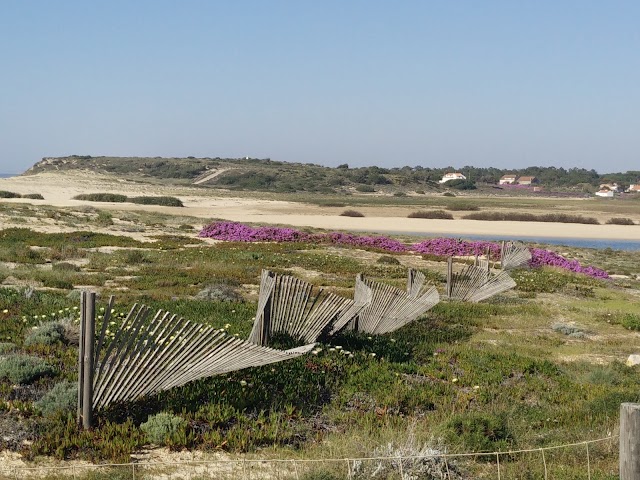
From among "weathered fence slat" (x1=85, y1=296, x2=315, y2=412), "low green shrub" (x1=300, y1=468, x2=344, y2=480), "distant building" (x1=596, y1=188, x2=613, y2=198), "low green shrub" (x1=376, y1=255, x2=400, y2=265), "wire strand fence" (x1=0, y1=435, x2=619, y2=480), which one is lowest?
"low green shrub" (x1=376, y1=255, x2=400, y2=265)

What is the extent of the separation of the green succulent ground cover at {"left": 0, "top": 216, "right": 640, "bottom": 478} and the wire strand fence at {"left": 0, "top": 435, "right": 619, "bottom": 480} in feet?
0.25

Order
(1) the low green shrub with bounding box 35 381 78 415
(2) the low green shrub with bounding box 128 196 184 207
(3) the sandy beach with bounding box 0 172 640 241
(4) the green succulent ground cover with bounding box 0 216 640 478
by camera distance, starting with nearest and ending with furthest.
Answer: (4) the green succulent ground cover with bounding box 0 216 640 478
(1) the low green shrub with bounding box 35 381 78 415
(3) the sandy beach with bounding box 0 172 640 241
(2) the low green shrub with bounding box 128 196 184 207

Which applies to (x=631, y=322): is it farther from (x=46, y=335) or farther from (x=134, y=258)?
(x=134, y=258)

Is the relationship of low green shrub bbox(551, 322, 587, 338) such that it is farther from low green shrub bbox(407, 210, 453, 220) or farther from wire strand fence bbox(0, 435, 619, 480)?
low green shrub bbox(407, 210, 453, 220)

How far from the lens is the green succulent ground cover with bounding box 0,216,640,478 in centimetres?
765

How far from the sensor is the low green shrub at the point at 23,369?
9219 millimetres

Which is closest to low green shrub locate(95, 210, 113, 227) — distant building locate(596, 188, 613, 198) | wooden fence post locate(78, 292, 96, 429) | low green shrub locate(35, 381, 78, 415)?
low green shrub locate(35, 381, 78, 415)

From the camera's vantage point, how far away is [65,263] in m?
23.1

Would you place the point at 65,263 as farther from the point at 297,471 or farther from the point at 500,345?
the point at 297,471

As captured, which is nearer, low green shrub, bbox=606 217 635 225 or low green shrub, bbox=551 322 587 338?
low green shrub, bbox=551 322 587 338

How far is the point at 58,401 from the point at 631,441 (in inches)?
242

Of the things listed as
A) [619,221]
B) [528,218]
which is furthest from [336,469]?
[619,221]

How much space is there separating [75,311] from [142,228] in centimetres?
2891

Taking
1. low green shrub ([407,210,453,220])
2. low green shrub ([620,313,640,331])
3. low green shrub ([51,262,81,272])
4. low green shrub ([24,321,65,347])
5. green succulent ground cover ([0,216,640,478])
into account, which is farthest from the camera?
low green shrub ([407,210,453,220])
